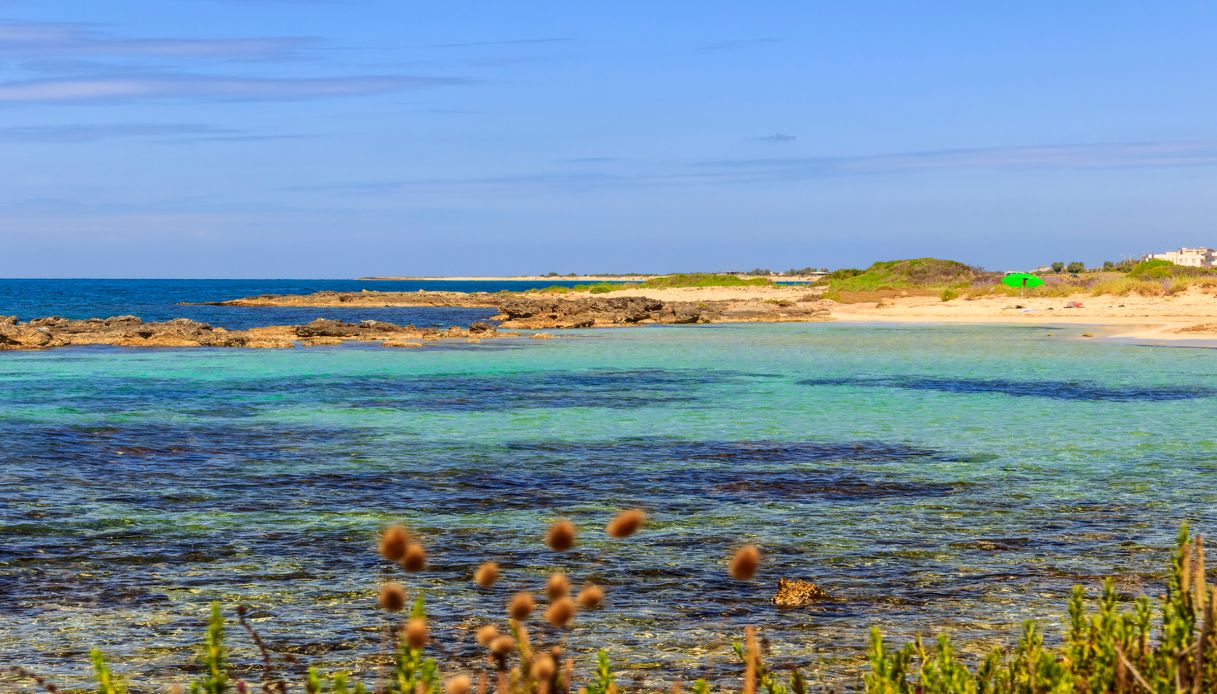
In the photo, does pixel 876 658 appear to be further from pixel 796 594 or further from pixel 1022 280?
pixel 1022 280

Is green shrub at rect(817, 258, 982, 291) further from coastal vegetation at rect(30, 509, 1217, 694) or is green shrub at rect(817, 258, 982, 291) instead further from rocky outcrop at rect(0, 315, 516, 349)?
coastal vegetation at rect(30, 509, 1217, 694)

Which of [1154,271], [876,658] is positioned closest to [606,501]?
[876,658]

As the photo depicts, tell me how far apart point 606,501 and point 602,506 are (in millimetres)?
285

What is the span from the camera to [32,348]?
41.6 meters

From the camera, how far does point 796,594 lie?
848 cm

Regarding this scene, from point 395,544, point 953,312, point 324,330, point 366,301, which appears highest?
point 395,544

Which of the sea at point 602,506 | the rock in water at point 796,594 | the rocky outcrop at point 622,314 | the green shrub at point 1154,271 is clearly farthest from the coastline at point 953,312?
the rock in water at point 796,594

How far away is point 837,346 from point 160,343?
24.8m

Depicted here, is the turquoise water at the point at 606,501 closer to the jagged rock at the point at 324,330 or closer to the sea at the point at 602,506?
the sea at the point at 602,506

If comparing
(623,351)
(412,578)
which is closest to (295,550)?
(412,578)

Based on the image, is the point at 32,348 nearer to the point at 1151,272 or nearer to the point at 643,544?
the point at 643,544

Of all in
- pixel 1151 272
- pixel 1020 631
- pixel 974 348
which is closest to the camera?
pixel 1020 631

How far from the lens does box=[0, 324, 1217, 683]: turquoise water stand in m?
8.09

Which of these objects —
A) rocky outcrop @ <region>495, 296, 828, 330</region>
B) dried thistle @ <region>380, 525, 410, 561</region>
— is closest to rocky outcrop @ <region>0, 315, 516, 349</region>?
rocky outcrop @ <region>495, 296, 828, 330</region>
